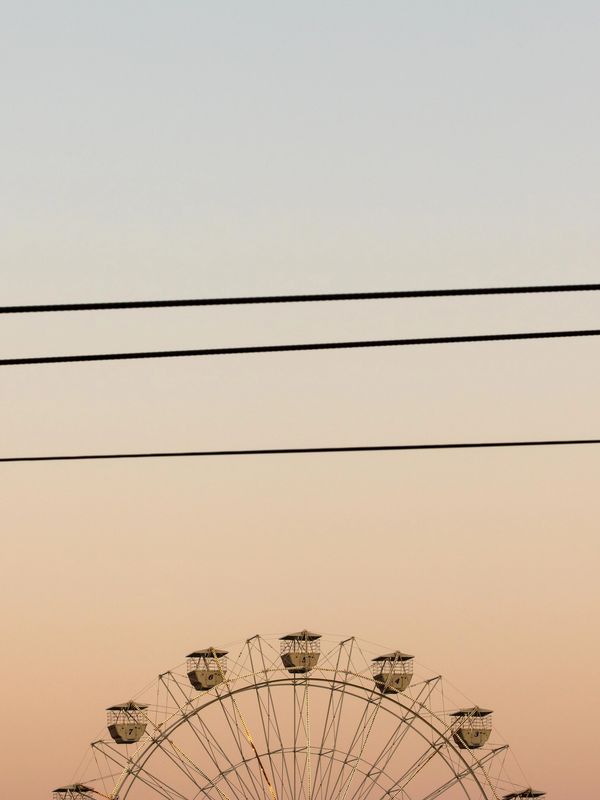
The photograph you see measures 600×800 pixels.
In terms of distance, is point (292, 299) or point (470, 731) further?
point (470, 731)

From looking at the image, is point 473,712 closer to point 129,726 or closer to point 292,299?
point 129,726

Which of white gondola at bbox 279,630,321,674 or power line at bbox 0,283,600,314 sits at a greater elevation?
white gondola at bbox 279,630,321,674

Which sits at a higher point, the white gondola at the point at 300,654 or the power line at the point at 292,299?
the white gondola at the point at 300,654

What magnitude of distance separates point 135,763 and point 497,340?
57.2 m

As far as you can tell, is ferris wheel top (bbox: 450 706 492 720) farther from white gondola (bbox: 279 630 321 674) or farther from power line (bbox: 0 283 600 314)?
power line (bbox: 0 283 600 314)

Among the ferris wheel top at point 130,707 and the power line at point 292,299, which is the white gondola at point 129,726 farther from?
the power line at point 292,299

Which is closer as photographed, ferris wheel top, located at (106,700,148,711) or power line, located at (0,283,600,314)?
power line, located at (0,283,600,314)

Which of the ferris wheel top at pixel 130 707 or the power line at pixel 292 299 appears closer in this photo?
the power line at pixel 292 299

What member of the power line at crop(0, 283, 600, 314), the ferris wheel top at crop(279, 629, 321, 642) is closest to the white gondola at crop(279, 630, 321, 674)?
the ferris wheel top at crop(279, 629, 321, 642)

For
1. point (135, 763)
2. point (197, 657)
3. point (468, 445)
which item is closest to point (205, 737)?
point (135, 763)

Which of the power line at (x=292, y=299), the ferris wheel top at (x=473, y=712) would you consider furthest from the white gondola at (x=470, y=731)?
the power line at (x=292, y=299)

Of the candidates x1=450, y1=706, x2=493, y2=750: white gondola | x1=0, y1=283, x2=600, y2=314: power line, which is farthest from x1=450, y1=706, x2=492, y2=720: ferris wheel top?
x1=0, y1=283, x2=600, y2=314: power line

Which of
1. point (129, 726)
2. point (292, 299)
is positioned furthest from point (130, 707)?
point (292, 299)

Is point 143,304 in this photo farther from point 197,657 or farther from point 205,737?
point 197,657
